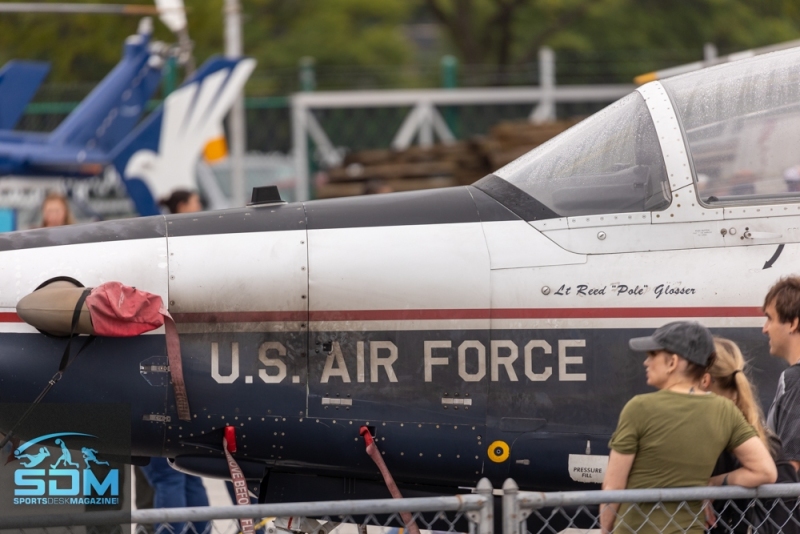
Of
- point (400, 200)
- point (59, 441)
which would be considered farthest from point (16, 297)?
point (400, 200)

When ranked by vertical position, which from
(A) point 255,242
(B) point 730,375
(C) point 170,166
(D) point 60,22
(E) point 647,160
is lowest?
(B) point 730,375

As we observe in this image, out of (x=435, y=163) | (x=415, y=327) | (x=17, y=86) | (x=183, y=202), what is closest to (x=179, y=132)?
(x=17, y=86)

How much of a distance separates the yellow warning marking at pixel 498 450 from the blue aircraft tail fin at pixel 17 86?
41.9 feet

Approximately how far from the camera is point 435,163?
47.9 ft

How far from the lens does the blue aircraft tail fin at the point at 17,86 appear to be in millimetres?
15000

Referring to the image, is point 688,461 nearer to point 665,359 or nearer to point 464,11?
point 665,359

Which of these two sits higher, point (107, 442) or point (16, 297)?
point (16, 297)

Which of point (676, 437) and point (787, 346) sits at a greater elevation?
point (787, 346)

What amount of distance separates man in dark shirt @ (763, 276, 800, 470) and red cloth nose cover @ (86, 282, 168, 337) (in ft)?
7.31

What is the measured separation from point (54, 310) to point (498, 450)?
177cm

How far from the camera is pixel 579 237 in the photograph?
412 centimetres

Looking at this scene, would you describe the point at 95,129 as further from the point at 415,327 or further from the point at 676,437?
the point at 676,437

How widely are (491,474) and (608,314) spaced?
30.6 inches

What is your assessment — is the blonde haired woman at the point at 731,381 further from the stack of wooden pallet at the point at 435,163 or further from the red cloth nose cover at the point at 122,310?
the stack of wooden pallet at the point at 435,163
